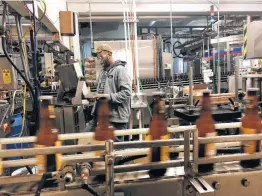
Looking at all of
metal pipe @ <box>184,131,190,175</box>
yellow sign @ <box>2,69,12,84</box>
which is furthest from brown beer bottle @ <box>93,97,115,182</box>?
yellow sign @ <box>2,69,12,84</box>

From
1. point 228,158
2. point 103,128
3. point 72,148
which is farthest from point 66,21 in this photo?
point 228,158

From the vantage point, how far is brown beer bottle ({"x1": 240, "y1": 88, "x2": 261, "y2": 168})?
2.50 ft

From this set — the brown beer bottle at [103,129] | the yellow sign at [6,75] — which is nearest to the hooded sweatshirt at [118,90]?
the yellow sign at [6,75]

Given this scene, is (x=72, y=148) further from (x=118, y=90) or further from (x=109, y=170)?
(x=118, y=90)

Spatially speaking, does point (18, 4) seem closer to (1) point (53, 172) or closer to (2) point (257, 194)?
(1) point (53, 172)

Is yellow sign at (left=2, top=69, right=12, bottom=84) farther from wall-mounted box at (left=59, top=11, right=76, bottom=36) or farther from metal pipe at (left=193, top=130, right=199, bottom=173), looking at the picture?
metal pipe at (left=193, top=130, right=199, bottom=173)

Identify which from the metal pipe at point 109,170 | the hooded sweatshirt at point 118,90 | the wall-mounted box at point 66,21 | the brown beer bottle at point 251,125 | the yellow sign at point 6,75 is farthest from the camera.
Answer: the wall-mounted box at point 66,21

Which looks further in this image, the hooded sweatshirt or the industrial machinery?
the hooded sweatshirt

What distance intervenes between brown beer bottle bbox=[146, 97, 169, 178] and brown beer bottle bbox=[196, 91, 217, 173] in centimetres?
11

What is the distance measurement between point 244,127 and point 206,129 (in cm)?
13

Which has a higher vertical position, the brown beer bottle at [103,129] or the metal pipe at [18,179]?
the brown beer bottle at [103,129]

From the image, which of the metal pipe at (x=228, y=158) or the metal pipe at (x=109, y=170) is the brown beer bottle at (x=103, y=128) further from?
the metal pipe at (x=228, y=158)

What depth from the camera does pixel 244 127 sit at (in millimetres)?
801

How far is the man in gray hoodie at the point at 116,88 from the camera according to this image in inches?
86.4
